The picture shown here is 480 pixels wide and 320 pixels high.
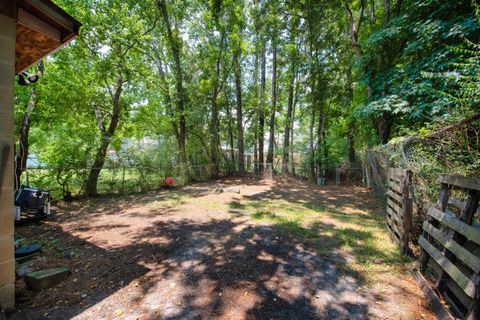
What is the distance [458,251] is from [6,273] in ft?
15.0

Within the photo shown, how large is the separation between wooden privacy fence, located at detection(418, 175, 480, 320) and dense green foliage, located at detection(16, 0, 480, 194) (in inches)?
69.0

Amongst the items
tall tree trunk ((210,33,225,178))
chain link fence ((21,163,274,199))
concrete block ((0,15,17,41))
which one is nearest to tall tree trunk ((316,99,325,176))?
tall tree trunk ((210,33,225,178))

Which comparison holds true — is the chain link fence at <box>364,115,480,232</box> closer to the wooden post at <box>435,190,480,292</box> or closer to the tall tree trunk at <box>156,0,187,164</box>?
the wooden post at <box>435,190,480,292</box>

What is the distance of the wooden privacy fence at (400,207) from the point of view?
3.32 metres

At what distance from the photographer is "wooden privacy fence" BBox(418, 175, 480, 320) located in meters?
1.79

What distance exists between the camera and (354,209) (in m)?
6.54

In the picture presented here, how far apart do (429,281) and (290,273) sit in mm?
1627

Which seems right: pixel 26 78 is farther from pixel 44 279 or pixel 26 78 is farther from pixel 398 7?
pixel 398 7

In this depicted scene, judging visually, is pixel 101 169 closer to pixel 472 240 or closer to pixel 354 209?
pixel 354 209

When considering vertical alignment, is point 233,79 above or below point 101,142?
above

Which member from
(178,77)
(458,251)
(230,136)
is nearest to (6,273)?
(458,251)

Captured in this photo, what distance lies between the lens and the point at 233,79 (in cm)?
1570

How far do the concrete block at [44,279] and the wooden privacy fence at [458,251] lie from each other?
4.38m

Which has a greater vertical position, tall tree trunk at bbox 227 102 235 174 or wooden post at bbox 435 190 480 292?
tall tree trunk at bbox 227 102 235 174
